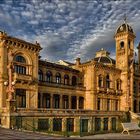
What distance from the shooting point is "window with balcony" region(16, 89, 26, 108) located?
168 ft

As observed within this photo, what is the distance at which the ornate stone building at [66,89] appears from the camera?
46122 mm

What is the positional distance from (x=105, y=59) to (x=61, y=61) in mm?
12351

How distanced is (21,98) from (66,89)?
1404 centimetres

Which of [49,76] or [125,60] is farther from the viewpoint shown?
[125,60]

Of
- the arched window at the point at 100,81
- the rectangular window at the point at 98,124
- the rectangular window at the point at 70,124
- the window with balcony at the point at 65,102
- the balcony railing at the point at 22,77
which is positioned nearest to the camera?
the balcony railing at the point at 22,77

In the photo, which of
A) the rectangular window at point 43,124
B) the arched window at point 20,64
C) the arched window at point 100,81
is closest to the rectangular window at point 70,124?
the rectangular window at point 43,124

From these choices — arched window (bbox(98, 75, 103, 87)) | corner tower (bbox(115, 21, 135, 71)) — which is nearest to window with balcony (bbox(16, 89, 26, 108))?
arched window (bbox(98, 75, 103, 87))

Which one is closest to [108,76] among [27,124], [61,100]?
[61,100]

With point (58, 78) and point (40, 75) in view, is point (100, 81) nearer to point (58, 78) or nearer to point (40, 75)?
point (58, 78)

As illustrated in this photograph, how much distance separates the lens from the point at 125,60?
7450cm

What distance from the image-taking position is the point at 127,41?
7475 centimetres

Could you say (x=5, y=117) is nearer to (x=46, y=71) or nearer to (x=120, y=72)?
(x=46, y=71)

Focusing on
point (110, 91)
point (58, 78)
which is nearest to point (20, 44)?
point (58, 78)

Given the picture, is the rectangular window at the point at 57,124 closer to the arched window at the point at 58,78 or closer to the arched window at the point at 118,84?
the arched window at the point at 58,78
